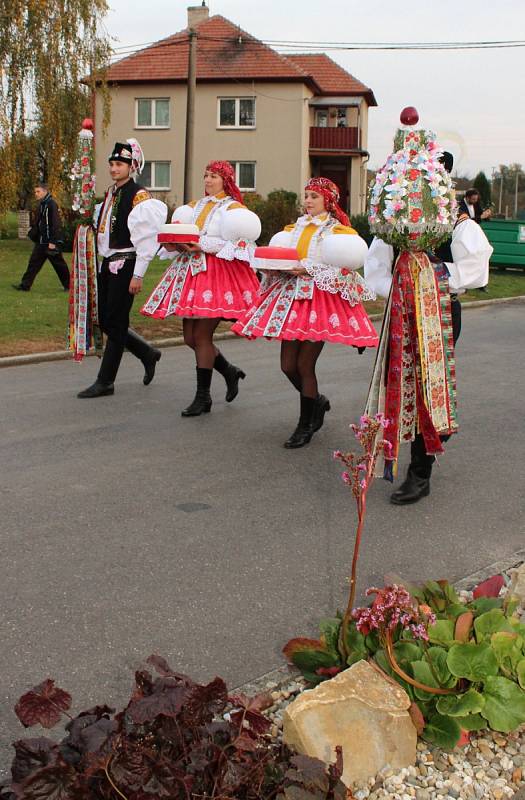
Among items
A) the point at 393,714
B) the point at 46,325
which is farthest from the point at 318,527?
Answer: the point at 46,325

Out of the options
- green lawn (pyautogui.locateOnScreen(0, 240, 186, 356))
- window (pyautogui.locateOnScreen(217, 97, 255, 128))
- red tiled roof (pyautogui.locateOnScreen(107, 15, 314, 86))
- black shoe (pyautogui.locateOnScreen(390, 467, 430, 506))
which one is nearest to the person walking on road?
black shoe (pyautogui.locateOnScreen(390, 467, 430, 506))

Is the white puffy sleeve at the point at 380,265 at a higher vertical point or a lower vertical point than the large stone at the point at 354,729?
higher

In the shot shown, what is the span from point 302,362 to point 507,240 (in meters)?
20.0

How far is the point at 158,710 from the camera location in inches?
100

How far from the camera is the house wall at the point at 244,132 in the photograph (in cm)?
4366

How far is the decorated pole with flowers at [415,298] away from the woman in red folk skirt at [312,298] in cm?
112

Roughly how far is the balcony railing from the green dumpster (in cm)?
2199

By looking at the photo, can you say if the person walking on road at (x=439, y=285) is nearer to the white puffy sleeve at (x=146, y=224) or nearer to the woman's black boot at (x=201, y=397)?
the woman's black boot at (x=201, y=397)

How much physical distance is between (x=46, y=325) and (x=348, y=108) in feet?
125

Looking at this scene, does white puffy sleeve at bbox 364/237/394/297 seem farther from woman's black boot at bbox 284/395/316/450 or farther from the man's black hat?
the man's black hat

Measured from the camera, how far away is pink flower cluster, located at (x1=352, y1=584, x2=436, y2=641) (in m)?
3.09

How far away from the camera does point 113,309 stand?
8.49 meters

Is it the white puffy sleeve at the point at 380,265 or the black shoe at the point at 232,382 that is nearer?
the white puffy sleeve at the point at 380,265

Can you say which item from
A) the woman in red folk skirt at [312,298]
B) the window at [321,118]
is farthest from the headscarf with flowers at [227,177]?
the window at [321,118]
